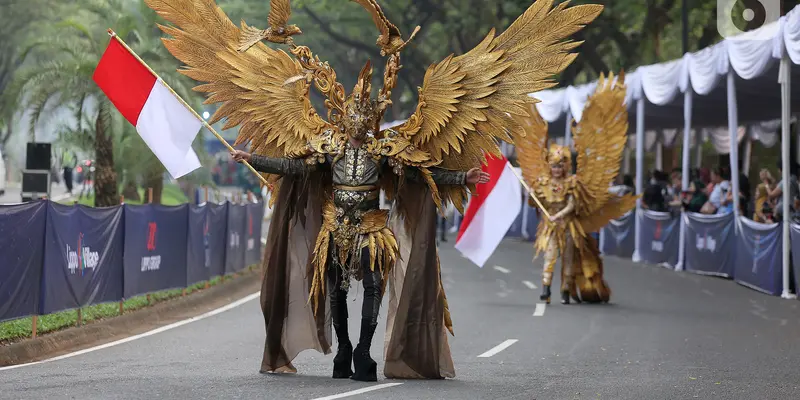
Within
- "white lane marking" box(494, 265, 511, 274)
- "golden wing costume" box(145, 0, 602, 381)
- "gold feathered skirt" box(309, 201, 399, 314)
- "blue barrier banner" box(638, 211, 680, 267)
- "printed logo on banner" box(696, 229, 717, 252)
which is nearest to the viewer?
"golden wing costume" box(145, 0, 602, 381)

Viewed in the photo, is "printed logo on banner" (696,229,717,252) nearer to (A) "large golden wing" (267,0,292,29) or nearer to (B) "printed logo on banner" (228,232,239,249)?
(B) "printed logo on banner" (228,232,239,249)

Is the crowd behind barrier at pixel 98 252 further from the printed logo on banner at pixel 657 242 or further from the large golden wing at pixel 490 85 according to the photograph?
the printed logo on banner at pixel 657 242

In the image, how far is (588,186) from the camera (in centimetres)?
1916

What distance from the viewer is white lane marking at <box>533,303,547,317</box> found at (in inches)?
690

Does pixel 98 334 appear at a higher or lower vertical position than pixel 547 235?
lower

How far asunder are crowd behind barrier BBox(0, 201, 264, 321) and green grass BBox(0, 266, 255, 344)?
0.28 m

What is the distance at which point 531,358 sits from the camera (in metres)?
12.7

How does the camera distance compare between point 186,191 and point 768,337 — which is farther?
point 186,191

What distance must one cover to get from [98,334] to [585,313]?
615cm

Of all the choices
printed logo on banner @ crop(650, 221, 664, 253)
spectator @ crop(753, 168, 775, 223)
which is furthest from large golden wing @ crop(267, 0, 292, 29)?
printed logo on banner @ crop(650, 221, 664, 253)

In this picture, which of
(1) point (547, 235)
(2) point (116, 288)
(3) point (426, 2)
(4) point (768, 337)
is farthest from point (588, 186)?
(3) point (426, 2)

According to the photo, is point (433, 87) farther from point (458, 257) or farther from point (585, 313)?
point (458, 257)

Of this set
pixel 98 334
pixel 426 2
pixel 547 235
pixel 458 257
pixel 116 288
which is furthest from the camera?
pixel 426 2

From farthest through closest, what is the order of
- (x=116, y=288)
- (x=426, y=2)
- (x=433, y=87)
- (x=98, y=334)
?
(x=426, y=2) → (x=116, y=288) → (x=98, y=334) → (x=433, y=87)
